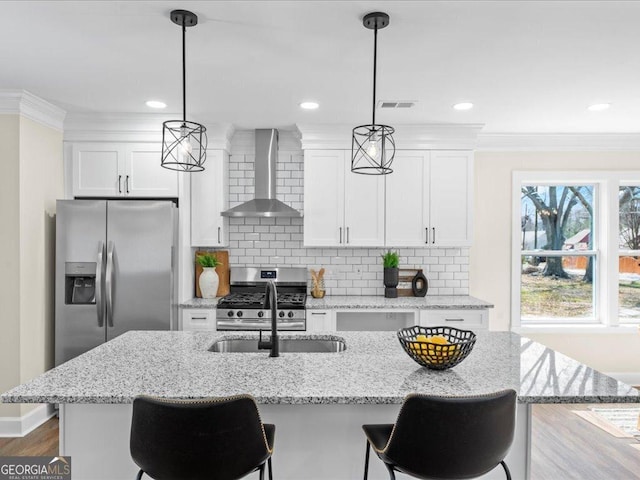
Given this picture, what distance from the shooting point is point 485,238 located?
4.73m

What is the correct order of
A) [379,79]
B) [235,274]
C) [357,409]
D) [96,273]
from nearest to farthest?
[357,409]
[379,79]
[96,273]
[235,274]

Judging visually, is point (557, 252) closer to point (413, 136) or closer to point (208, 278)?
point (413, 136)

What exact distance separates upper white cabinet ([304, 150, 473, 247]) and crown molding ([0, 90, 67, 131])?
7.02 ft

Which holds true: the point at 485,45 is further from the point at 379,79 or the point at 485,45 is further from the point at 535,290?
the point at 535,290

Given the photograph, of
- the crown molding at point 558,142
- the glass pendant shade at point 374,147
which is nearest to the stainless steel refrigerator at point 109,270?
the glass pendant shade at point 374,147

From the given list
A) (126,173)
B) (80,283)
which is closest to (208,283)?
(80,283)

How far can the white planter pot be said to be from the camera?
4281mm

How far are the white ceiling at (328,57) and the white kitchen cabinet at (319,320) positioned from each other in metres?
1.69

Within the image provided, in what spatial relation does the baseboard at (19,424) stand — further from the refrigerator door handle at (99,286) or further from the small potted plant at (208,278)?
the small potted plant at (208,278)

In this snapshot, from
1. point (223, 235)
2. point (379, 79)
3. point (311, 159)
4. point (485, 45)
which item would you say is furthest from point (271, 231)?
point (485, 45)

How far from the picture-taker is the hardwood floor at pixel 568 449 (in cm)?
289

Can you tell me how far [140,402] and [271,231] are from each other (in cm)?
320

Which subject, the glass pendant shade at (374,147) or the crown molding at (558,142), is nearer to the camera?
the glass pendant shade at (374,147)

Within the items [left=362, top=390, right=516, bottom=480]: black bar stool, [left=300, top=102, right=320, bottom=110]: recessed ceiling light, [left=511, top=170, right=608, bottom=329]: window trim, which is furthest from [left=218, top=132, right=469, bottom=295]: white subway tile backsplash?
[left=362, top=390, right=516, bottom=480]: black bar stool
